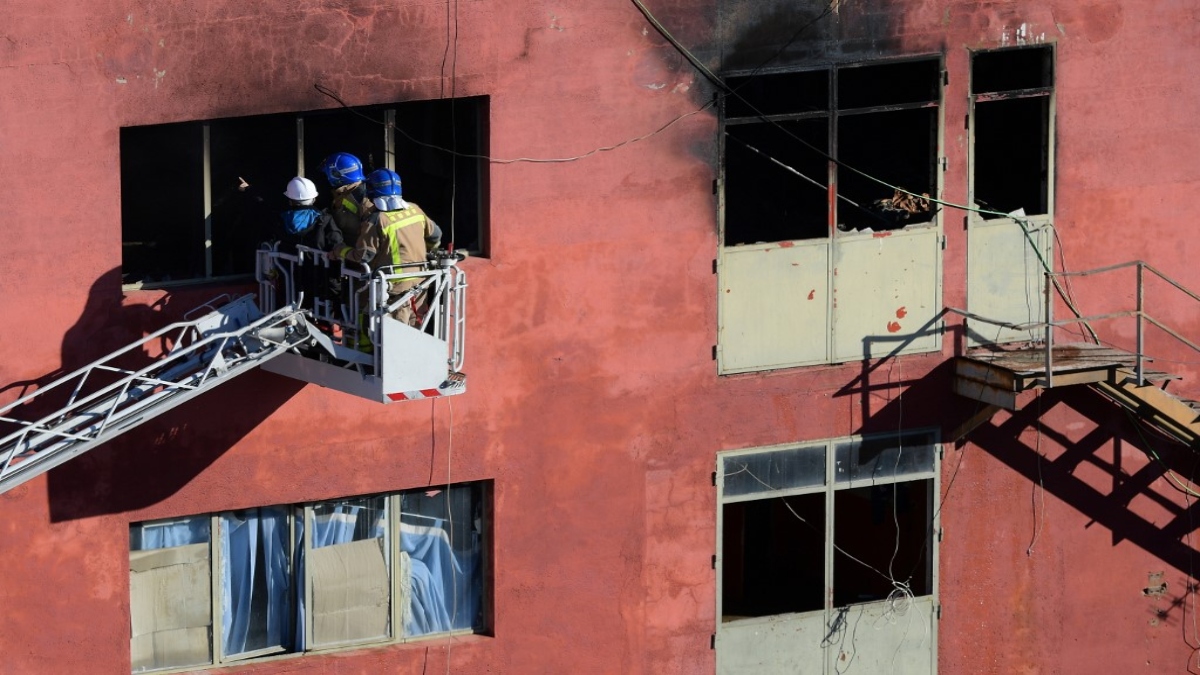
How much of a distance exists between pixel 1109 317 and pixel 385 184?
746 centimetres

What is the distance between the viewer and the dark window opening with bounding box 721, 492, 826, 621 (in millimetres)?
19344

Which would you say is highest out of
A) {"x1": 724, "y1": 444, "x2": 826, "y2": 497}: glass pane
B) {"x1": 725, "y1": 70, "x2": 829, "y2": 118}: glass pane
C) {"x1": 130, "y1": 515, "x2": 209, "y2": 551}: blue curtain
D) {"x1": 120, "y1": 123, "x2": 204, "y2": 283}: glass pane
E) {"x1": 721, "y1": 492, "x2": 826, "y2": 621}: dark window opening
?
{"x1": 725, "y1": 70, "x2": 829, "y2": 118}: glass pane

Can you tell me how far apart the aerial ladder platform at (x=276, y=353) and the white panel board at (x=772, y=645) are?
4.12 m

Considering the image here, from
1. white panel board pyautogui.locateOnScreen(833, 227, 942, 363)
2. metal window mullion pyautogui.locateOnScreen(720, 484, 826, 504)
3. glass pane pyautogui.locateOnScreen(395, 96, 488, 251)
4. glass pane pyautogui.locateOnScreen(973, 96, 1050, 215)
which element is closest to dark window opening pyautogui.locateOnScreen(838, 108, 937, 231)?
white panel board pyautogui.locateOnScreen(833, 227, 942, 363)

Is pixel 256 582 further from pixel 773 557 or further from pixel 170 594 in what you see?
pixel 773 557

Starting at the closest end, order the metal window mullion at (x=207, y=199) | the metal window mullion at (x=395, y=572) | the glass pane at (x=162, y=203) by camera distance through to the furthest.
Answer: the glass pane at (x=162, y=203) → the metal window mullion at (x=207, y=199) → the metal window mullion at (x=395, y=572)

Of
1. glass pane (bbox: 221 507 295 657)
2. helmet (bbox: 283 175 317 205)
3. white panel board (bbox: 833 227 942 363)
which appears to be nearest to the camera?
helmet (bbox: 283 175 317 205)

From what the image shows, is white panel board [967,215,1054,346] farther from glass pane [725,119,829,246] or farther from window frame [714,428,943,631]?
glass pane [725,119,829,246]

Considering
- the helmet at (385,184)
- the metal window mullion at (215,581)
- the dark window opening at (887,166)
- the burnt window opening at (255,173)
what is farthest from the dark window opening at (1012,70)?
the metal window mullion at (215,581)

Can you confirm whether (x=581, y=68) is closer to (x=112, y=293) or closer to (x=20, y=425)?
(x=112, y=293)

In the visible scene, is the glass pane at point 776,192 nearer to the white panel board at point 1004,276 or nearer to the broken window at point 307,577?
the white panel board at point 1004,276

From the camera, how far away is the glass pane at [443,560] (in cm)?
1777

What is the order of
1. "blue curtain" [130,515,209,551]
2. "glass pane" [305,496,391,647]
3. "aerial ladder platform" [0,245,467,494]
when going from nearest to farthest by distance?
"aerial ladder platform" [0,245,467,494]
"blue curtain" [130,515,209,551]
"glass pane" [305,496,391,647]

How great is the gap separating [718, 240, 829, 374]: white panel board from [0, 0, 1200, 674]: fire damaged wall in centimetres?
14
